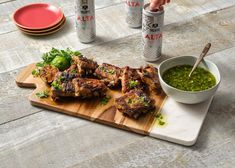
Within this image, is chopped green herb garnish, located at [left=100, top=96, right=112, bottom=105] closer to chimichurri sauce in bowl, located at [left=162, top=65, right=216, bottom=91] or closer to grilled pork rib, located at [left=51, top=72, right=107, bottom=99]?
grilled pork rib, located at [left=51, top=72, right=107, bottom=99]

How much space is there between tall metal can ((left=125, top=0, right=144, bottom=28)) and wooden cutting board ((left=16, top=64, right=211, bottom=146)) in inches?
20.3

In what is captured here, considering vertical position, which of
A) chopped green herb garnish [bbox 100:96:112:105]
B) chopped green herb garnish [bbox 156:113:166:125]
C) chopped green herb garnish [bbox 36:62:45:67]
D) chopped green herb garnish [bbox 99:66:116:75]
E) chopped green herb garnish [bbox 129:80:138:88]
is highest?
chopped green herb garnish [bbox 129:80:138:88]

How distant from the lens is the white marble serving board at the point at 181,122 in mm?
1272

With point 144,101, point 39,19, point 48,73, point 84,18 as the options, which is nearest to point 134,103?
point 144,101

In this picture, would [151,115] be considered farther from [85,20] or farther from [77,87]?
[85,20]

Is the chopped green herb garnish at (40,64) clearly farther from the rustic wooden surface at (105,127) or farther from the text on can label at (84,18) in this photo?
the text on can label at (84,18)

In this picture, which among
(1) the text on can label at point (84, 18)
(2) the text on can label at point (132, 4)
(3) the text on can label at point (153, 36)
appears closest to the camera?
(3) the text on can label at point (153, 36)

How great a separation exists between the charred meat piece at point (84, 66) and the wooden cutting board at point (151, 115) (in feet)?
0.36

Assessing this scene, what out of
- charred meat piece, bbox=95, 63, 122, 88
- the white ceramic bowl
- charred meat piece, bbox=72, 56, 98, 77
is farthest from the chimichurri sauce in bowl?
charred meat piece, bbox=72, 56, 98, 77

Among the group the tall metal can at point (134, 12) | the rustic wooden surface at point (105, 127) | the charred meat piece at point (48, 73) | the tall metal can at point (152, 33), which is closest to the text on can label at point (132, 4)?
the tall metal can at point (134, 12)

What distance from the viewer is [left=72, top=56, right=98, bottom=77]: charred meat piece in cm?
146

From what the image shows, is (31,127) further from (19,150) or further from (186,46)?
(186,46)

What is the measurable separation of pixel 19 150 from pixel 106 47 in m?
0.66

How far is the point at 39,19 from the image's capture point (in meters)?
1.86
